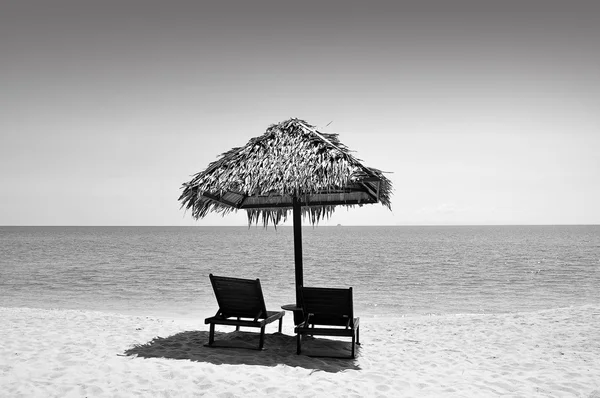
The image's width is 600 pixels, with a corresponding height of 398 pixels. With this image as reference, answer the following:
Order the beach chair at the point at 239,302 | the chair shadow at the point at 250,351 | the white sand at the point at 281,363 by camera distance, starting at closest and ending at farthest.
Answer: the white sand at the point at 281,363 → the chair shadow at the point at 250,351 → the beach chair at the point at 239,302

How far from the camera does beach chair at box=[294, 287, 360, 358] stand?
17.1 ft

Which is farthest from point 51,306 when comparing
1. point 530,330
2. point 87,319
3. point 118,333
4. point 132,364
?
point 530,330

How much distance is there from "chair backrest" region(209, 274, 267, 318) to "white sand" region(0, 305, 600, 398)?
1.66 feet

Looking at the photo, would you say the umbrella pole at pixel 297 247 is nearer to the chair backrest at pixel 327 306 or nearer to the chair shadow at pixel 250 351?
the chair backrest at pixel 327 306

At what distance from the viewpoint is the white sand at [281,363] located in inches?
165

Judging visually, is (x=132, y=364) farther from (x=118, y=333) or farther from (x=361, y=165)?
(x=361, y=165)

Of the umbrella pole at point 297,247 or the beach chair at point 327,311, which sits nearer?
the beach chair at point 327,311

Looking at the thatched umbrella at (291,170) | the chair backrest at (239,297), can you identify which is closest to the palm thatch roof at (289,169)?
the thatched umbrella at (291,170)

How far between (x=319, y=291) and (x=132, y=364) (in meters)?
2.23

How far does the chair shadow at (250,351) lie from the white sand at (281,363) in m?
0.01

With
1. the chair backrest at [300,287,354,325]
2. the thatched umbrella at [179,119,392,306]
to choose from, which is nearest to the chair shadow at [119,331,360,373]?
the chair backrest at [300,287,354,325]

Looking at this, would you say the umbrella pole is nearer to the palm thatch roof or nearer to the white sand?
the palm thatch roof

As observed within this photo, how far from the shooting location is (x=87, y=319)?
8.00 meters

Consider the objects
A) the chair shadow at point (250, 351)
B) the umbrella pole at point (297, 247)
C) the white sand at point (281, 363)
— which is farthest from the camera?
the umbrella pole at point (297, 247)
